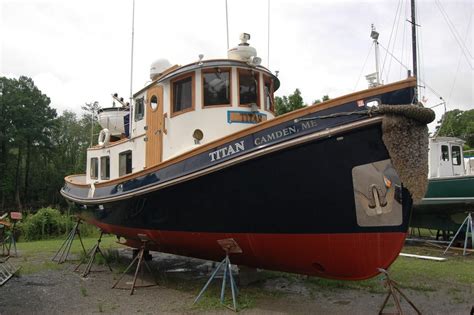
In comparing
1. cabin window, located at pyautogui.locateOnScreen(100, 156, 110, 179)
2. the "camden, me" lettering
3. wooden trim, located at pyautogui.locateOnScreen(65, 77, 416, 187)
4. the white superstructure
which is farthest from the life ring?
the "camden, me" lettering

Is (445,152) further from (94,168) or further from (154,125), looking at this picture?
(94,168)

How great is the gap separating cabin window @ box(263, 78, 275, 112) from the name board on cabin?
503 millimetres

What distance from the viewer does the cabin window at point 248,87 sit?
7.45 m

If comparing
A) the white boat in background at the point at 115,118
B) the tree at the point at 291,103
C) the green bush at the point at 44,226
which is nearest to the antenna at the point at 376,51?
the white boat in background at the point at 115,118

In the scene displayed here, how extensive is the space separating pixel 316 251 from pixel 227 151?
1.82 meters

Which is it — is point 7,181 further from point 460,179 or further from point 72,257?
point 460,179

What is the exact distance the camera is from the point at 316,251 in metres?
5.62

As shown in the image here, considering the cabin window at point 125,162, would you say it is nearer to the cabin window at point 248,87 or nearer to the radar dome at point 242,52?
the cabin window at point 248,87

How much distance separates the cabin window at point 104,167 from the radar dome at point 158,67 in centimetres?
270

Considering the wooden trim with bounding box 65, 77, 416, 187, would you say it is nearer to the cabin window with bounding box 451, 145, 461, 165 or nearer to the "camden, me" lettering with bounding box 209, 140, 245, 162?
the "camden, me" lettering with bounding box 209, 140, 245, 162

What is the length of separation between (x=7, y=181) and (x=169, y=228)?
41.6m

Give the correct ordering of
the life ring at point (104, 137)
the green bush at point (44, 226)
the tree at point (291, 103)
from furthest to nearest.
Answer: the tree at point (291, 103) < the green bush at point (44, 226) < the life ring at point (104, 137)

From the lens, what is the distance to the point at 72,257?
11.7 m

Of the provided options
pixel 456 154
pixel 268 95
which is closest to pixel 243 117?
pixel 268 95
